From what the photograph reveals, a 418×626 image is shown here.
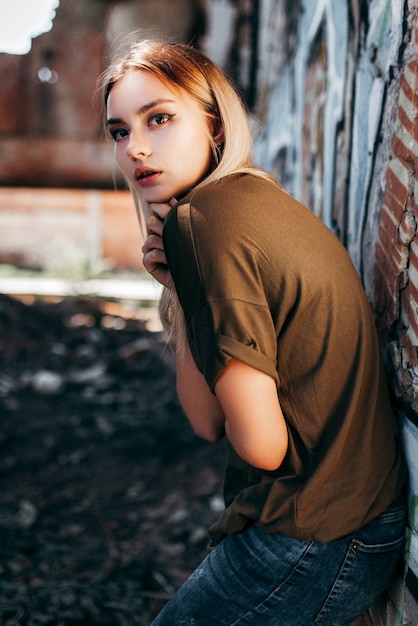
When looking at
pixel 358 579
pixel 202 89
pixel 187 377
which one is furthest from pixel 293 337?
pixel 202 89

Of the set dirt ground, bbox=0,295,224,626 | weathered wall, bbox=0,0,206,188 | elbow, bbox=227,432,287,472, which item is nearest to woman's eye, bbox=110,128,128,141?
elbow, bbox=227,432,287,472

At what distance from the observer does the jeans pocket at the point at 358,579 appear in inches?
55.1

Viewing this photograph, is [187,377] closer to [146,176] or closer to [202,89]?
[146,176]

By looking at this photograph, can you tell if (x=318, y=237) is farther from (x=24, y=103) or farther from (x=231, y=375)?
(x=24, y=103)

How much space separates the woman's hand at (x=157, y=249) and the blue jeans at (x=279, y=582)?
2.16 ft

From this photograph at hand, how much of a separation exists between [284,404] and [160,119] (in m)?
0.75

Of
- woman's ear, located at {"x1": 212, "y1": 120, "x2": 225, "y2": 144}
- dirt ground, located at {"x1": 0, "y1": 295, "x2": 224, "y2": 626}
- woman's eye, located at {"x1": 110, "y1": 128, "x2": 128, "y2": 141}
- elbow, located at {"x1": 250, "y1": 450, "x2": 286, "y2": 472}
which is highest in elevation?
woman's ear, located at {"x1": 212, "y1": 120, "x2": 225, "y2": 144}

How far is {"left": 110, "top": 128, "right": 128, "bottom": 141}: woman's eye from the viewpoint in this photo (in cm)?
170

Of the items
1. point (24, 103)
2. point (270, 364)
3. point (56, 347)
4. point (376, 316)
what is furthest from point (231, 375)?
point (24, 103)

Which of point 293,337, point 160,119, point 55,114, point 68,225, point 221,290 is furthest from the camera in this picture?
point 68,225

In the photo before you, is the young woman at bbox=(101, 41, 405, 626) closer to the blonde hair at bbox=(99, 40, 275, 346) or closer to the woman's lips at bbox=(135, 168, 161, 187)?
the blonde hair at bbox=(99, 40, 275, 346)

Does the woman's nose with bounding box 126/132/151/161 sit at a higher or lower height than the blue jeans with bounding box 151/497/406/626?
higher

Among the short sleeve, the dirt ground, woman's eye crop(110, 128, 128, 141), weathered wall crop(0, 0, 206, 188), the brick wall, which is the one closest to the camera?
the short sleeve

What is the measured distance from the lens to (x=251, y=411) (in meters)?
1.28
